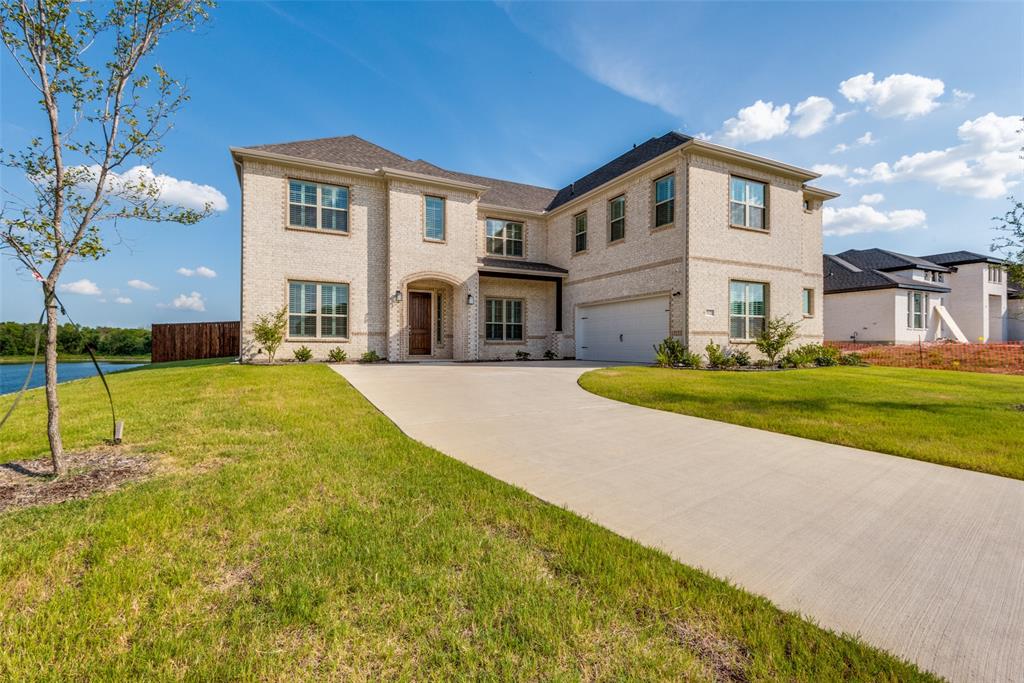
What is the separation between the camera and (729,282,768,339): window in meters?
13.7

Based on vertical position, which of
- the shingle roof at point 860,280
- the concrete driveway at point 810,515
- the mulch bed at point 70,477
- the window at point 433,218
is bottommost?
the concrete driveway at point 810,515

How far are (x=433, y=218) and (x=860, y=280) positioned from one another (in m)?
23.3

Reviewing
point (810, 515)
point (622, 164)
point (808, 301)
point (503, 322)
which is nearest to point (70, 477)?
point (810, 515)

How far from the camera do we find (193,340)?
17953mm

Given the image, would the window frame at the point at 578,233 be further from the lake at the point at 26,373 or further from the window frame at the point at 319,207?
the lake at the point at 26,373

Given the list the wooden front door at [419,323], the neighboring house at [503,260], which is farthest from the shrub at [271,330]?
the wooden front door at [419,323]

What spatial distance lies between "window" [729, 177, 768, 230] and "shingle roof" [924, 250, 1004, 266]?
77.8 feet

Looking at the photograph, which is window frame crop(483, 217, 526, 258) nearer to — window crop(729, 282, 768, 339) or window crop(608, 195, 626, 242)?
window crop(608, 195, 626, 242)

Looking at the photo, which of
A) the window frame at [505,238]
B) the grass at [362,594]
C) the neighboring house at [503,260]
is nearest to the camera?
the grass at [362,594]

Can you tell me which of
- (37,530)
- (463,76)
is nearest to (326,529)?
(37,530)

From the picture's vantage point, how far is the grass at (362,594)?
154 cm

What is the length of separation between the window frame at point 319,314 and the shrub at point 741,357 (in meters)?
13.0

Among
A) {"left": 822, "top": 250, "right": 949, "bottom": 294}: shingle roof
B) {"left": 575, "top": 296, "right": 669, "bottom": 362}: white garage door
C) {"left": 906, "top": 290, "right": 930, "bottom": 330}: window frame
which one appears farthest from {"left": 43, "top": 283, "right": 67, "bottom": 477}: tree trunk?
{"left": 906, "top": 290, "right": 930, "bottom": 330}: window frame

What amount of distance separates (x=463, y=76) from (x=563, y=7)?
13.3 ft
